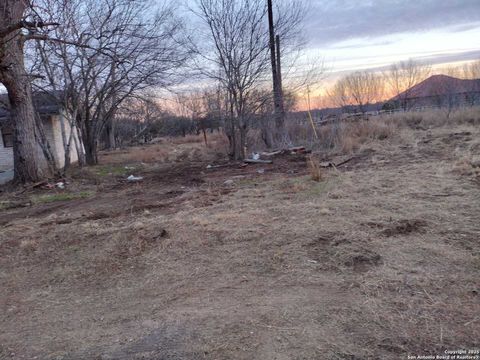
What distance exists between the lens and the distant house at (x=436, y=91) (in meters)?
39.5

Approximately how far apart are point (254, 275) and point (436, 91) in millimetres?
54812

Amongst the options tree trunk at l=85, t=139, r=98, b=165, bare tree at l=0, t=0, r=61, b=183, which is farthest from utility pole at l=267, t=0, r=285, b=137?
tree trunk at l=85, t=139, r=98, b=165

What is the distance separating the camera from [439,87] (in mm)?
51594

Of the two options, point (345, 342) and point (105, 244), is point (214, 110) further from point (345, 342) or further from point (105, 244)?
point (345, 342)

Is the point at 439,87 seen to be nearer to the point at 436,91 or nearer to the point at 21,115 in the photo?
the point at 436,91

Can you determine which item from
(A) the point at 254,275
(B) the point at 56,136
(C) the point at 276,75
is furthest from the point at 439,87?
(A) the point at 254,275

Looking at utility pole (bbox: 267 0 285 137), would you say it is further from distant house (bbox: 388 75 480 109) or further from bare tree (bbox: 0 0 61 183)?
distant house (bbox: 388 75 480 109)

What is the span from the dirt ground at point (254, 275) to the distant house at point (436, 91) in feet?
118

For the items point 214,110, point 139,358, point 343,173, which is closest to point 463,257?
point 139,358

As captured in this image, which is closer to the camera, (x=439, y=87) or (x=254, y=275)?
(x=254, y=275)

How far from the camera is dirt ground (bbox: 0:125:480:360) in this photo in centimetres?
271

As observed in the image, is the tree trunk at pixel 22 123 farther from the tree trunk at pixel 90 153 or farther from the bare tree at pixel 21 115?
the tree trunk at pixel 90 153

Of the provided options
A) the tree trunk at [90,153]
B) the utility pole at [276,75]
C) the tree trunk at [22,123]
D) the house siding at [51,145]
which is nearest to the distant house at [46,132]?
the house siding at [51,145]

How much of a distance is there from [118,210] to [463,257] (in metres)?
5.33
